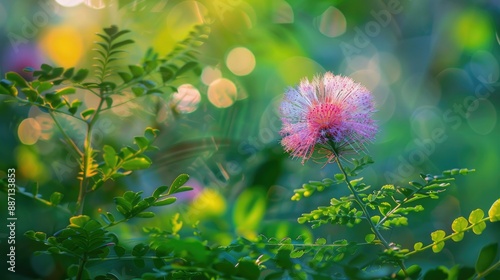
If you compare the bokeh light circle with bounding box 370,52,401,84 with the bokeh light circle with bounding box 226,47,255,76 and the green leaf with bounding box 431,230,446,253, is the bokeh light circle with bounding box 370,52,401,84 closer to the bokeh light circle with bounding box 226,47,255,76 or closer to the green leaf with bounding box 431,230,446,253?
the bokeh light circle with bounding box 226,47,255,76

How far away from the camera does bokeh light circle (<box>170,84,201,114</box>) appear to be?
2.86 ft

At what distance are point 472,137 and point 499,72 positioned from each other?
0.55 ft

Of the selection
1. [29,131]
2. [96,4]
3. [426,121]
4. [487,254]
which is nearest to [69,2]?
[96,4]

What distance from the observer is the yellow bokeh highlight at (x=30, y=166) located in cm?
69

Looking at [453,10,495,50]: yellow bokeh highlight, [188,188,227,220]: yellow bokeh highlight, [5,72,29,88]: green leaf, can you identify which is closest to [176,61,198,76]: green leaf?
[5,72,29,88]: green leaf

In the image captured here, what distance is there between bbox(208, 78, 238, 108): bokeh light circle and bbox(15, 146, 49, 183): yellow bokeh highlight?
0.33m

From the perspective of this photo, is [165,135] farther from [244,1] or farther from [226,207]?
[244,1]

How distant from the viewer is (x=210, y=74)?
1.04 metres

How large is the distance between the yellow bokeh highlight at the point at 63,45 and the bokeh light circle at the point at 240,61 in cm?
26

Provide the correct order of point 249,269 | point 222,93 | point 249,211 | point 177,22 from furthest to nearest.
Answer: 1. point 177,22
2. point 222,93
3. point 249,211
4. point 249,269

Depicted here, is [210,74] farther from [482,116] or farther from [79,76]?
[79,76]

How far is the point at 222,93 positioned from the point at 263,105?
71mm

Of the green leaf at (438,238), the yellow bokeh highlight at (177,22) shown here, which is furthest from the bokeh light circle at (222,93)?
the green leaf at (438,238)

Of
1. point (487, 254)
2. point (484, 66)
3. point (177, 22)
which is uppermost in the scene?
point (177, 22)
